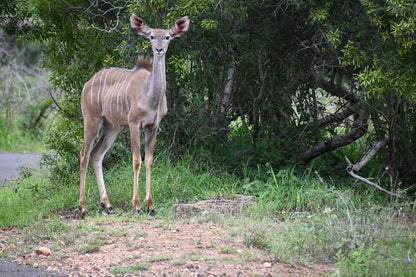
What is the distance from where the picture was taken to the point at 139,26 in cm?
670

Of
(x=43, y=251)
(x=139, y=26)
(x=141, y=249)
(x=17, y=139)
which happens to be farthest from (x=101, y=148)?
(x=17, y=139)

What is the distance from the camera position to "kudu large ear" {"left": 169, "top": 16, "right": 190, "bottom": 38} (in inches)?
263

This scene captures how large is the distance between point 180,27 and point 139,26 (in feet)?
1.48

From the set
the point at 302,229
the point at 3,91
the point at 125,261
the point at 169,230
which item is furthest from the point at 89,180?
the point at 3,91

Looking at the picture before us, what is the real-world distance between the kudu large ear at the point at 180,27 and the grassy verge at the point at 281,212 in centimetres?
185

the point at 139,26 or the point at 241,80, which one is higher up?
the point at 139,26

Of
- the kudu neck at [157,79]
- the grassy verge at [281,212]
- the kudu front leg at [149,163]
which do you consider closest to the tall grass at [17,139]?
the grassy verge at [281,212]

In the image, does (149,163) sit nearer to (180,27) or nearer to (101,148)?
(101,148)

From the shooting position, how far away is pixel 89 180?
25.9ft

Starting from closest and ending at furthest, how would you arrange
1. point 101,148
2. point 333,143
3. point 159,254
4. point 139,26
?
point 159,254 < point 139,26 < point 101,148 < point 333,143

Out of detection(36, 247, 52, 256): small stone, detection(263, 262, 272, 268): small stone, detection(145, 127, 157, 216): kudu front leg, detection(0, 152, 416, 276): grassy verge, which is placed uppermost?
detection(145, 127, 157, 216): kudu front leg

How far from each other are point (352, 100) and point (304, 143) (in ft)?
A: 2.86

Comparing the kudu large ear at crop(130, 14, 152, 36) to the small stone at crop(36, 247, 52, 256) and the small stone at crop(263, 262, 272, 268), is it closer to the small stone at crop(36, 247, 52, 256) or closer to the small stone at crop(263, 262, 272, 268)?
the small stone at crop(36, 247, 52, 256)

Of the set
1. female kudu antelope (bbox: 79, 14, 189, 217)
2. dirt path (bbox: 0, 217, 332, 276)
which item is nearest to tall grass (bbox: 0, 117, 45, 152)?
female kudu antelope (bbox: 79, 14, 189, 217)
